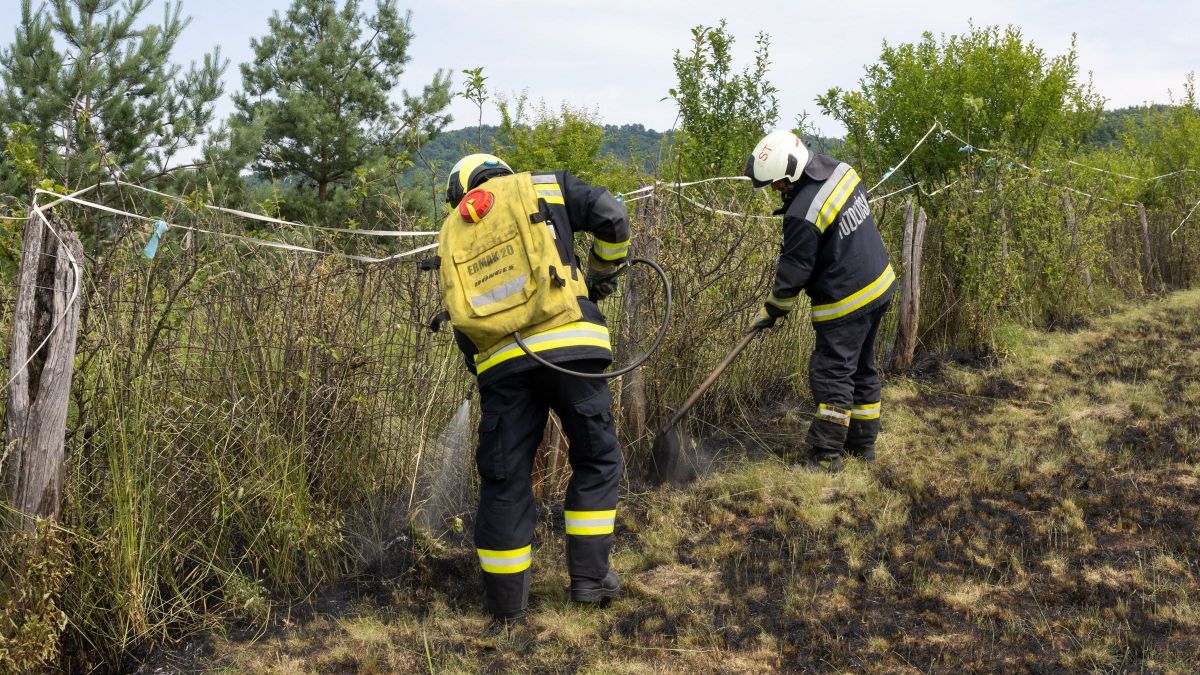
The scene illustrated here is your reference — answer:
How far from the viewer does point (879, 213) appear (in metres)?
7.66

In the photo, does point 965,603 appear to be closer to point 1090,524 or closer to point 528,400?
point 1090,524

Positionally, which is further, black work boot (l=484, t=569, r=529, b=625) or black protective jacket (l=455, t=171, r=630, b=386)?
black work boot (l=484, t=569, r=529, b=625)

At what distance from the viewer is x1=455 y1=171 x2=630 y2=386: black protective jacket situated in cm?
355

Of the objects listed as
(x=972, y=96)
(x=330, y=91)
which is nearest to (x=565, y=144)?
(x=330, y=91)

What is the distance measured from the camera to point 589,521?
3.73 meters

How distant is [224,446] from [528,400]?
47.4 inches

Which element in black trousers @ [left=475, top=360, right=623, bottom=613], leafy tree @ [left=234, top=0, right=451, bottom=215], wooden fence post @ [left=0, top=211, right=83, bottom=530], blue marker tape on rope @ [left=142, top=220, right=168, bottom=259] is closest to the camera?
wooden fence post @ [left=0, top=211, right=83, bottom=530]

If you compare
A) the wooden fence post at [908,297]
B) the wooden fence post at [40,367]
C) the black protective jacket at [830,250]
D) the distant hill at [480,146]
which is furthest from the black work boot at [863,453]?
the wooden fence post at [40,367]

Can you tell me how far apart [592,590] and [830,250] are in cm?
231

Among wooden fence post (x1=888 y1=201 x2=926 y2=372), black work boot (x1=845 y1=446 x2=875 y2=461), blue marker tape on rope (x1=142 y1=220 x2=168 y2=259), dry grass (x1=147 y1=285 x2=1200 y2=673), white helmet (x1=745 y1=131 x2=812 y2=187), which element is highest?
white helmet (x1=745 y1=131 x2=812 y2=187)

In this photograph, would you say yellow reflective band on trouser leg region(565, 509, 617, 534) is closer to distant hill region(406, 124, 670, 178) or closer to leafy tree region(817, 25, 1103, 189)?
distant hill region(406, 124, 670, 178)

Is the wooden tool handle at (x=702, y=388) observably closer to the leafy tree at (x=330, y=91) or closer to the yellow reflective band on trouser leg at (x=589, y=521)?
the yellow reflective band on trouser leg at (x=589, y=521)

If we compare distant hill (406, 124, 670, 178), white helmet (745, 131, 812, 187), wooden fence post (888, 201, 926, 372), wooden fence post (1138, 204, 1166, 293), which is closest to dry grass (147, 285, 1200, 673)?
wooden fence post (888, 201, 926, 372)

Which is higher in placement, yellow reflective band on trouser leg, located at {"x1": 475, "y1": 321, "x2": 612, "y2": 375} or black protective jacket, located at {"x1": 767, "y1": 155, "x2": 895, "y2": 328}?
black protective jacket, located at {"x1": 767, "y1": 155, "x2": 895, "y2": 328}
